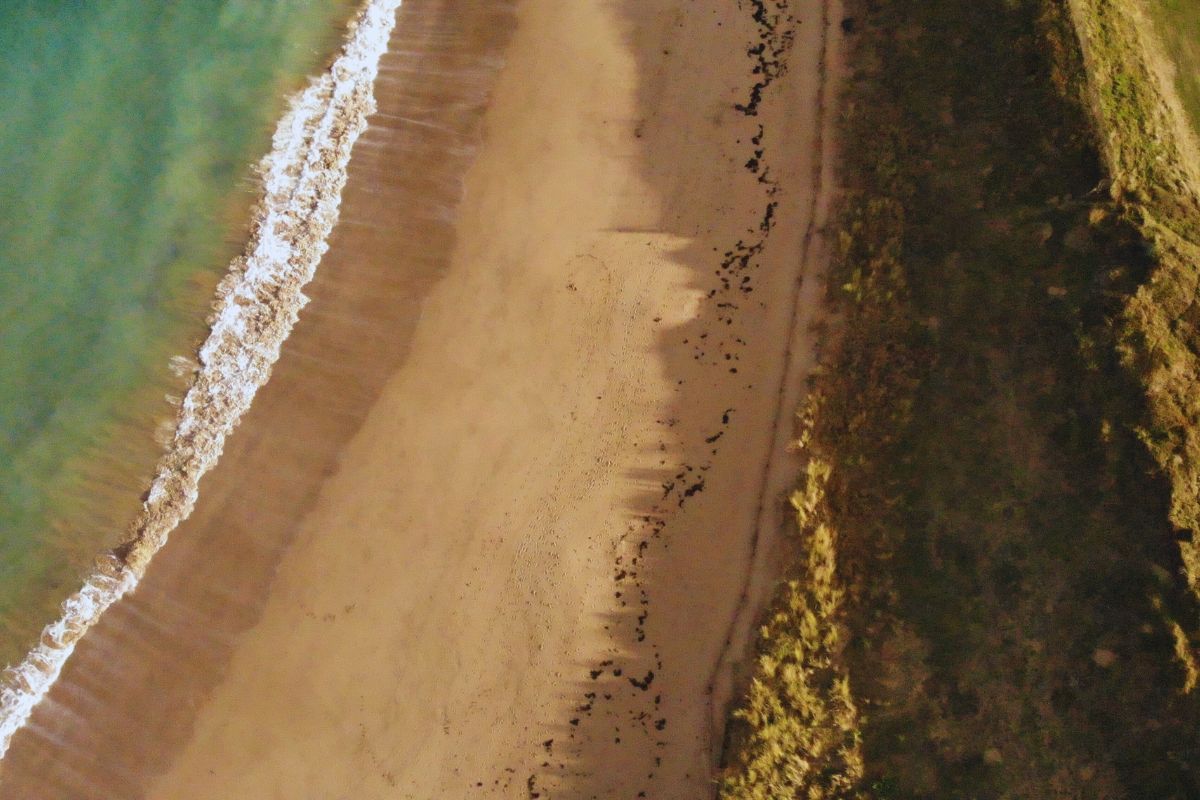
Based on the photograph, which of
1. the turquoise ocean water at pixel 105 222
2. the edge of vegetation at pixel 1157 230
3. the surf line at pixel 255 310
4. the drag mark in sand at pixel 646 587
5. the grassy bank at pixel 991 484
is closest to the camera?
the grassy bank at pixel 991 484

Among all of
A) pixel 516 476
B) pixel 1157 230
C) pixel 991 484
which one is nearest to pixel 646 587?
pixel 516 476

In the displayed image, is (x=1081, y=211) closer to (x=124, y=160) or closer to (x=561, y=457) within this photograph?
(x=561, y=457)

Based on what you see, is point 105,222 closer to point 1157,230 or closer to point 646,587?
point 646,587

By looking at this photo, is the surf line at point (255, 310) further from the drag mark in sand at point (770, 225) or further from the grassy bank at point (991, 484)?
the grassy bank at point (991, 484)

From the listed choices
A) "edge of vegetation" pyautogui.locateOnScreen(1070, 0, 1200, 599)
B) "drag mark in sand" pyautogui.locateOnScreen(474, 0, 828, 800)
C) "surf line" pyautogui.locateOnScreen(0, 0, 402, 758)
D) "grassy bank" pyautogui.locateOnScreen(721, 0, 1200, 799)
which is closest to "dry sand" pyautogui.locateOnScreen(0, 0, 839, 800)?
"drag mark in sand" pyautogui.locateOnScreen(474, 0, 828, 800)

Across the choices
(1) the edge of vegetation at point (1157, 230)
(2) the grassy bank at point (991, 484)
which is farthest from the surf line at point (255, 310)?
(1) the edge of vegetation at point (1157, 230)

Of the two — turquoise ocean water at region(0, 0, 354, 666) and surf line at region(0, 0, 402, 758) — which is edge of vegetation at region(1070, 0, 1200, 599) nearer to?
surf line at region(0, 0, 402, 758)

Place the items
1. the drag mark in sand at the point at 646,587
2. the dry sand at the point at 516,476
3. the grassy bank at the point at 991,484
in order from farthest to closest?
1. the dry sand at the point at 516,476
2. the drag mark in sand at the point at 646,587
3. the grassy bank at the point at 991,484
